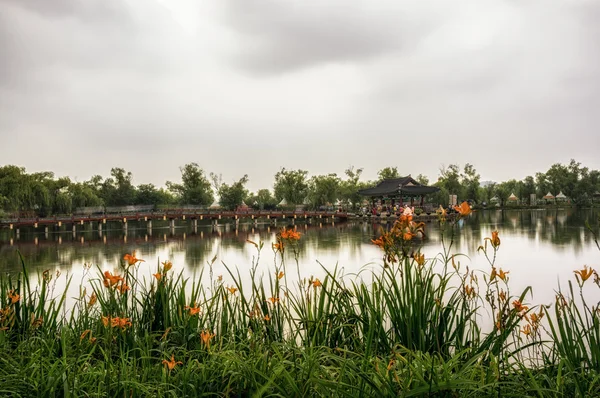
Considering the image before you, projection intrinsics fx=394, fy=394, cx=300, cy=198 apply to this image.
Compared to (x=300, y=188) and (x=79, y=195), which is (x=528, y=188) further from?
(x=79, y=195)

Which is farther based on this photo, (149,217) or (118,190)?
(118,190)

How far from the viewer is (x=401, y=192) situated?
34875mm

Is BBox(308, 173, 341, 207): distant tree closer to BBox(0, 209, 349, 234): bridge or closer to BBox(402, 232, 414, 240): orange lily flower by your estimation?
BBox(0, 209, 349, 234): bridge

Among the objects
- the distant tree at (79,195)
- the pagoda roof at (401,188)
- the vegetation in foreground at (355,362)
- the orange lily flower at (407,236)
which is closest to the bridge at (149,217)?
the distant tree at (79,195)

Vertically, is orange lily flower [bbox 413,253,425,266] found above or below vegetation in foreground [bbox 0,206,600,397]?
above

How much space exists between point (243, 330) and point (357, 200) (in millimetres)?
49964

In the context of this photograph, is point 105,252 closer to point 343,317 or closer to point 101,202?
point 343,317

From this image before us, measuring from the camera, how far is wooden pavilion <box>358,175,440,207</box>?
3516 cm

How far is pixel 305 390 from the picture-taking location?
5.69ft

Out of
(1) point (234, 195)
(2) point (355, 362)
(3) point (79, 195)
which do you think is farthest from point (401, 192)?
(2) point (355, 362)

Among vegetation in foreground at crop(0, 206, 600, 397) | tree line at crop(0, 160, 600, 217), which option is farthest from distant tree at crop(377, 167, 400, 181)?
vegetation in foreground at crop(0, 206, 600, 397)

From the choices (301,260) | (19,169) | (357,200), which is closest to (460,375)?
(301,260)

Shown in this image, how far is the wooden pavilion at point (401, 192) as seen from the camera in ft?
115

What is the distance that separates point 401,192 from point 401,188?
556 mm
